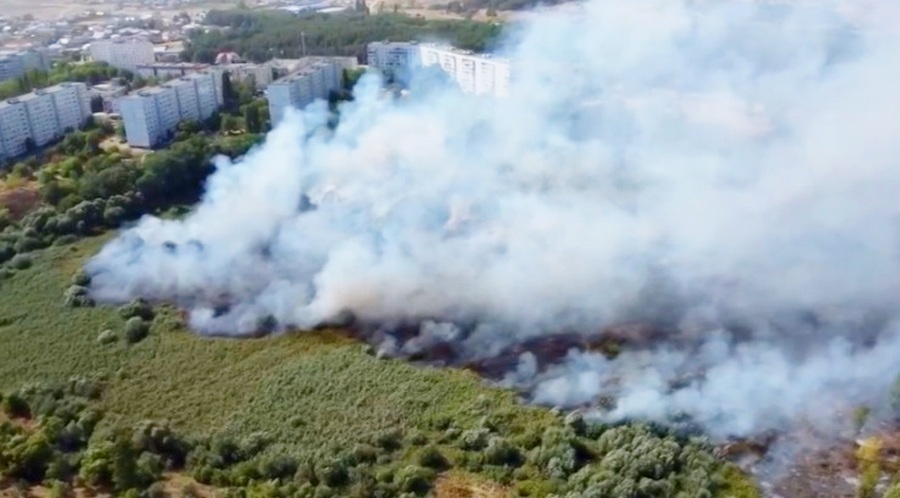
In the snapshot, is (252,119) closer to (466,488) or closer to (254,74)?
(254,74)

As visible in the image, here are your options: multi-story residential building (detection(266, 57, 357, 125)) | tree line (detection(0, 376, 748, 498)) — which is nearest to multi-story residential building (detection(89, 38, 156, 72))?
multi-story residential building (detection(266, 57, 357, 125))

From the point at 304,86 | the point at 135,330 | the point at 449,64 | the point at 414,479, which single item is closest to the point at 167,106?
the point at 304,86

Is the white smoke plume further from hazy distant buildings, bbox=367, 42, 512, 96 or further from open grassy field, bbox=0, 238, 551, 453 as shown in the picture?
hazy distant buildings, bbox=367, 42, 512, 96

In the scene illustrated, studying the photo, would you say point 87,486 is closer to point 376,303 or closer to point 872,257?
point 376,303

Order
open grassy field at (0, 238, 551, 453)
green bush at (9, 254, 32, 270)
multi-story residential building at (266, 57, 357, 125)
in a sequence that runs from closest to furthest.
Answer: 1. open grassy field at (0, 238, 551, 453)
2. green bush at (9, 254, 32, 270)
3. multi-story residential building at (266, 57, 357, 125)

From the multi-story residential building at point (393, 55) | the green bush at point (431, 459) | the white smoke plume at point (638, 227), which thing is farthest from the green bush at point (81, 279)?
the multi-story residential building at point (393, 55)

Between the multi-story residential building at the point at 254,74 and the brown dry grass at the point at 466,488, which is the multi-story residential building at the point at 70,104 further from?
the brown dry grass at the point at 466,488

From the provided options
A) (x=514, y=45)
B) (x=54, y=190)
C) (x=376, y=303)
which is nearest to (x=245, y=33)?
(x=514, y=45)
